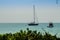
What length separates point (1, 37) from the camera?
3.87m

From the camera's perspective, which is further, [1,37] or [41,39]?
[1,37]

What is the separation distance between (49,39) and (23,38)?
0.41 metres

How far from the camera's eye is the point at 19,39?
3.63 m

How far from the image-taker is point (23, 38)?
3.66 metres

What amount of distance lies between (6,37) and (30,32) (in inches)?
16.4

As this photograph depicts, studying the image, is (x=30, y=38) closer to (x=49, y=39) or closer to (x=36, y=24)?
(x=49, y=39)

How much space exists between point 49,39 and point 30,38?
0.96ft

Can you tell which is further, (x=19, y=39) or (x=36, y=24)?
(x=36, y=24)

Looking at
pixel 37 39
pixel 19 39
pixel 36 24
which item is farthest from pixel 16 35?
pixel 36 24

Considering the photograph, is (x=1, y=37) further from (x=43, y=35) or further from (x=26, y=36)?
(x=43, y=35)

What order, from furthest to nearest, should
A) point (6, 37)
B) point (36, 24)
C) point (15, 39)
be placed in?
point (36, 24), point (6, 37), point (15, 39)

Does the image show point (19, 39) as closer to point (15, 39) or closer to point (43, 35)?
point (15, 39)

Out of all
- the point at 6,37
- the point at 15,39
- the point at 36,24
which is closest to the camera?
the point at 15,39

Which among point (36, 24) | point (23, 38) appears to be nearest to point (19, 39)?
point (23, 38)
